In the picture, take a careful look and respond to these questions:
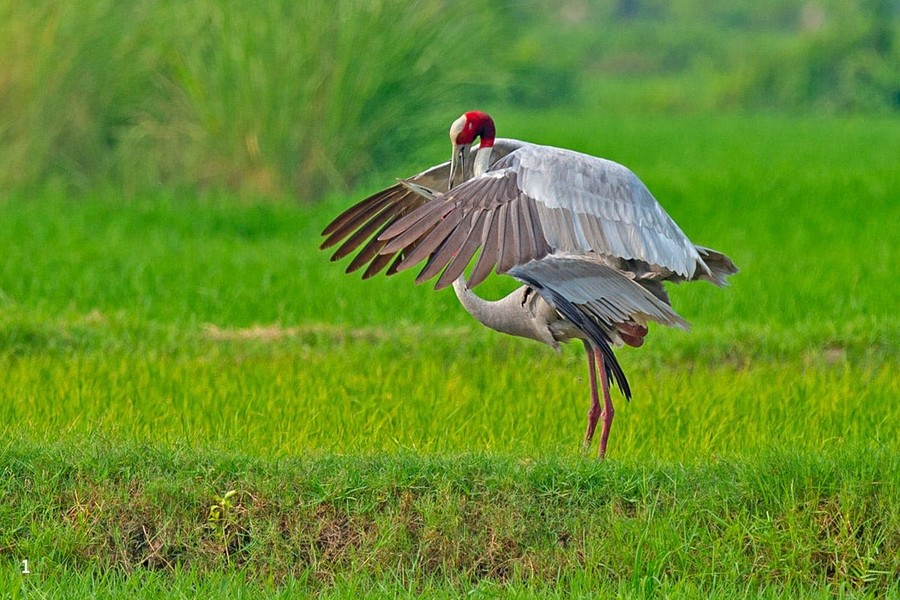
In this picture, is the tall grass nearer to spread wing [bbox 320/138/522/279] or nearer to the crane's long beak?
spread wing [bbox 320/138/522/279]

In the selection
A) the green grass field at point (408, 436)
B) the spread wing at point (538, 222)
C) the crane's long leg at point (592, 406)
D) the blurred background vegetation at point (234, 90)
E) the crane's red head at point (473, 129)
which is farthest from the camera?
the blurred background vegetation at point (234, 90)

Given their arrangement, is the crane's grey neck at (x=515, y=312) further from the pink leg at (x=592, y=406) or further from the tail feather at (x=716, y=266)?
the tail feather at (x=716, y=266)

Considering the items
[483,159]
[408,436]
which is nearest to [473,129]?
[483,159]

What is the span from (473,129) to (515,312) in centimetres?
66

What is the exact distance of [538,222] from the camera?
4.83 metres

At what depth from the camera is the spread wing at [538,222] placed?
4613 millimetres

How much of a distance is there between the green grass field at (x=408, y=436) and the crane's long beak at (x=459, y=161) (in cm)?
98

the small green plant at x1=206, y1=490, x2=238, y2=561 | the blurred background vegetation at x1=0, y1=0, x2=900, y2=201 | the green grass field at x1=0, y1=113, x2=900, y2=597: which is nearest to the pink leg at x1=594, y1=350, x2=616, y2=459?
the green grass field at x1=0, y1=113, x2=900, y2=597

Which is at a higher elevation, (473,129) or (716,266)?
(473,129)

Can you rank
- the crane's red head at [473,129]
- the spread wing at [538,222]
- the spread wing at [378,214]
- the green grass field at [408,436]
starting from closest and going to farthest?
the spread wing at [538,222] → the green grass field at [408,436] → the crane's red head at [473,129] → the spread wing at [378,214]

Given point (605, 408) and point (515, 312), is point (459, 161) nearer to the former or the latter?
point (515, 312)

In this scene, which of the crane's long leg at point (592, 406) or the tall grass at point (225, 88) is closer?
the crane's long leg at point (592, 406)

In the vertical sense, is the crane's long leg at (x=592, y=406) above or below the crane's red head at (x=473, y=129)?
below

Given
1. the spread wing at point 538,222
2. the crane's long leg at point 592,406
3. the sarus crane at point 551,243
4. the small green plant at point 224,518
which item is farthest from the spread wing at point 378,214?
the small green plant at point 224,518
